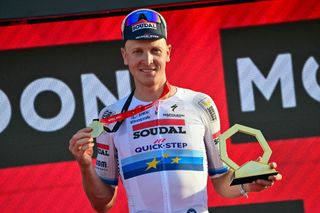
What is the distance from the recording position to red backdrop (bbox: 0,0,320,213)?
4.56 meters

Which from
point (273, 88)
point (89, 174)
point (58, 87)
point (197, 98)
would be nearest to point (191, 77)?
point (273, 88)

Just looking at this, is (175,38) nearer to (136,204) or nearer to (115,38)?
(115,38)

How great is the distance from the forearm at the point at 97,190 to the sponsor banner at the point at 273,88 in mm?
1417

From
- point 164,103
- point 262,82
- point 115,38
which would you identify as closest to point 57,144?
point 115,38

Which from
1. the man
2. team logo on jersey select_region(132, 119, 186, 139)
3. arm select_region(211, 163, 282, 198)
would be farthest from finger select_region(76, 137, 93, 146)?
arm select_region(211, 163, 282, 198)

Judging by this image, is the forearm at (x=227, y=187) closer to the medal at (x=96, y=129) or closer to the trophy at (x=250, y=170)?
the trophy at (x=250, y=170)

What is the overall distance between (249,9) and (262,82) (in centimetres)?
41

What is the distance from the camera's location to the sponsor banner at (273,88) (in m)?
4.58

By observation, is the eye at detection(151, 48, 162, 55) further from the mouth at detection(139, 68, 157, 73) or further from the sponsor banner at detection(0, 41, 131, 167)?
the sponsor banner at detection(0, 41, 131, 167)

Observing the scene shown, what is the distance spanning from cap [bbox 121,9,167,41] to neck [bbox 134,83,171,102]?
0.64 ft

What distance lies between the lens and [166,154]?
3.16 m

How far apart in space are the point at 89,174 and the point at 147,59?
49 cm

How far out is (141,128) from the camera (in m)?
3.25

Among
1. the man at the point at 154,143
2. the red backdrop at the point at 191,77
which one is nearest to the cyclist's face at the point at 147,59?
the man at the point at 154,143
